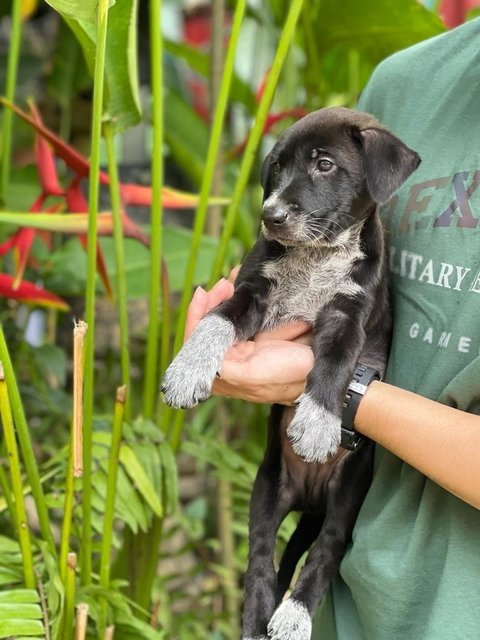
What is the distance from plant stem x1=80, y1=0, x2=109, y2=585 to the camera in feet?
4.39

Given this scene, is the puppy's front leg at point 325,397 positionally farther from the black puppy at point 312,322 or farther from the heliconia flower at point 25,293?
the heliconia flower at point 25,293

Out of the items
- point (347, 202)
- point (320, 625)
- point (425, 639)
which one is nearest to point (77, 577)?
point (320, 625)

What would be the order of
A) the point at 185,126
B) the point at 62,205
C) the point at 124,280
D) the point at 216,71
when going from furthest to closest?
the point at 185,126 < the point at 216,71 < the point at 62,205 < the point at 124,280

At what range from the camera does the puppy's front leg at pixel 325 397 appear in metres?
1.33

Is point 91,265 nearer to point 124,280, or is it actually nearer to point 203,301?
point 203,301

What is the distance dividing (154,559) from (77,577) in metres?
0.20

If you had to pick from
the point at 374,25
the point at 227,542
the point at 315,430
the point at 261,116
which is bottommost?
the point at 227,542

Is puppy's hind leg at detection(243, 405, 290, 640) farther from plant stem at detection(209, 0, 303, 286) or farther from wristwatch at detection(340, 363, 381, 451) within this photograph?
plant stem at detection(209, 0, 303, 286)

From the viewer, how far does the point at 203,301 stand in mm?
1512

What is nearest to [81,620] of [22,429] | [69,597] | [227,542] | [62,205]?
[69,597]

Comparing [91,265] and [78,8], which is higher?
[78,8]

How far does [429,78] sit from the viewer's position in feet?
4.88

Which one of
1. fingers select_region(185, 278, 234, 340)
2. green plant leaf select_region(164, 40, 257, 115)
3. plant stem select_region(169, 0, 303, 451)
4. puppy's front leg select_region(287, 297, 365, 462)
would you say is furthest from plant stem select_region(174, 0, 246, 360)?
green plant leaf select_region(164, 40, 257, 115)

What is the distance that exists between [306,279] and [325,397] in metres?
0.32
